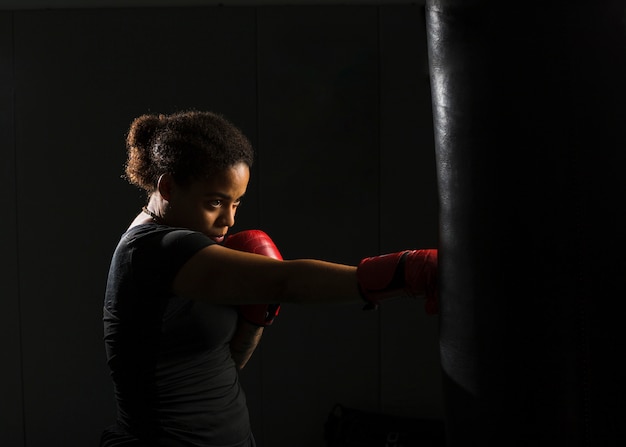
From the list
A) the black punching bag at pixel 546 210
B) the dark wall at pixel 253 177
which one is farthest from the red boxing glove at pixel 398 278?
the dark wall at pixel 253 177

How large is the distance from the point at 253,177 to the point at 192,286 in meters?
1.80

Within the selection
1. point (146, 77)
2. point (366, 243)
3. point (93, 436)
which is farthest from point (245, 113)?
point (93, 436)

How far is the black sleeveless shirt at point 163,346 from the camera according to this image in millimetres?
1268

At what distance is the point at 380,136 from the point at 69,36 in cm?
139

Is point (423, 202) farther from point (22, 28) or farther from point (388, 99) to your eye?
point (22, 28)

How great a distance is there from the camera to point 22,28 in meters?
3.03

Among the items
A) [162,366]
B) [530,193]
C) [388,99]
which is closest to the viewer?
[530,193]

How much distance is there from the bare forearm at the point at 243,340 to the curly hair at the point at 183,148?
→ 0.35 metres

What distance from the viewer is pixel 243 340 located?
1538 mm

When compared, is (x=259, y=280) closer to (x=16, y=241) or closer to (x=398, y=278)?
(x=398, y=278)

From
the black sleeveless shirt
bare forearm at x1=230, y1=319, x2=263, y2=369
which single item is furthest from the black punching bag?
bare forearm at x1=230, y1=319, x2=263, y2=369

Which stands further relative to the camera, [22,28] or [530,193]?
[22,28]

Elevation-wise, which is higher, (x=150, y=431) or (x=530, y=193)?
(x=530, y=193)

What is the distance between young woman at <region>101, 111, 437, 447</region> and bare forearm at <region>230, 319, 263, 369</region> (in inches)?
1.2
